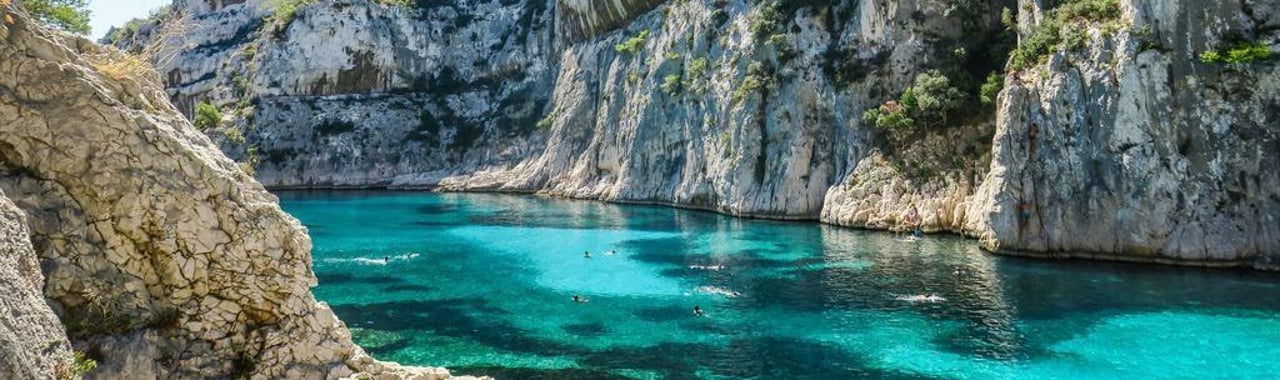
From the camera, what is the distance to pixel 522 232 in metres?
59.3

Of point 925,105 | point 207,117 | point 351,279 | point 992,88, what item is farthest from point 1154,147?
point 207,117

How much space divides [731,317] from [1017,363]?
32.7 feet

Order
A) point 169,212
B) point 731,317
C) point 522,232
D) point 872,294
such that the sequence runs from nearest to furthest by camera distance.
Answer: point 169,212 < point 731,317 < point 872,294 < point 522,232

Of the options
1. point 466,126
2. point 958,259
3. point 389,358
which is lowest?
point 389,358

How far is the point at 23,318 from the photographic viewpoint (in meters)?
8.34

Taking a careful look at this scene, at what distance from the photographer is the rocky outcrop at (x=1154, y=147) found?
3475cm

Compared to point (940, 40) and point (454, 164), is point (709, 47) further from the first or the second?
point (454, 164)

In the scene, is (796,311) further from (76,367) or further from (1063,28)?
(76,367)

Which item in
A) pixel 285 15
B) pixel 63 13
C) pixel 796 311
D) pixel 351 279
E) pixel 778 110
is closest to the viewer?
pixel 63 13

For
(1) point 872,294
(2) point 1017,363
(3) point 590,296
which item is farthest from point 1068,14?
(3) point 590,296

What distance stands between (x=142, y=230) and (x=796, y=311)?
73.4 ft

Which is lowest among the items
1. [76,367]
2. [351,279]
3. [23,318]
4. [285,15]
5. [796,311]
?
[351,279]

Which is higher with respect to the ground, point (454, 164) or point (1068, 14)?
point (1068, 14)

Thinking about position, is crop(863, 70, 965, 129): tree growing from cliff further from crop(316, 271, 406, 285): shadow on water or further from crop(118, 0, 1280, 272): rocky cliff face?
crop(316, 271, 406, 285): shadow on water
